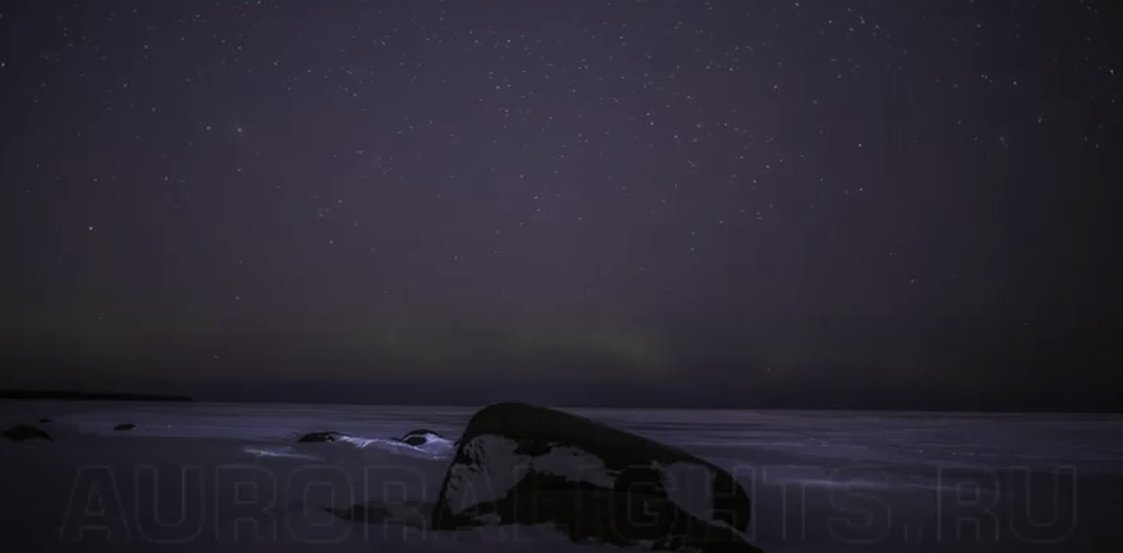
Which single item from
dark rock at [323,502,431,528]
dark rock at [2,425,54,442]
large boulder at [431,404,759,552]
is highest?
large boulder at [431,404,759,552]

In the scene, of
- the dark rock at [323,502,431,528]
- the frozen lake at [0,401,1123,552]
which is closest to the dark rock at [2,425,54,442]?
the frozen lake at [0,401,1123,552]

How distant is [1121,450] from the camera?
51.5 ft

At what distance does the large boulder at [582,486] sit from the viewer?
525cm

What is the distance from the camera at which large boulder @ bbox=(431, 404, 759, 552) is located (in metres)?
5.25

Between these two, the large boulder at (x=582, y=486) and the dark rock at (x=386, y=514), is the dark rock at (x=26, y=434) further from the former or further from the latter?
the large boulder at (x=582, y=486)

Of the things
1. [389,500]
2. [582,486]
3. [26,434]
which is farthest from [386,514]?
[26,434]

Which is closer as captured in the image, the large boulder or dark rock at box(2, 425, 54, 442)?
the large boulder

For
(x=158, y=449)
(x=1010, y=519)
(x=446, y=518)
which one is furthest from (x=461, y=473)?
(x=158, y=449)

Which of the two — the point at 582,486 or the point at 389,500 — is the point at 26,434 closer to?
the point at 389,500

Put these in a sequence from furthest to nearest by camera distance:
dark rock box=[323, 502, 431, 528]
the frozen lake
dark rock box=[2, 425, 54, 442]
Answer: dark rock box=[2, 425, 54, 442], dark rock box=[323, 502, 431, 528], the frozen lake

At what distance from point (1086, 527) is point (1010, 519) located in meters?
0.55

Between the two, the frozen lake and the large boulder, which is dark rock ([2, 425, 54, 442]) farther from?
the large boulder

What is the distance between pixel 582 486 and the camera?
5629 mm

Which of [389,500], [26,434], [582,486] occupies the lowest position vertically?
[26,434]
